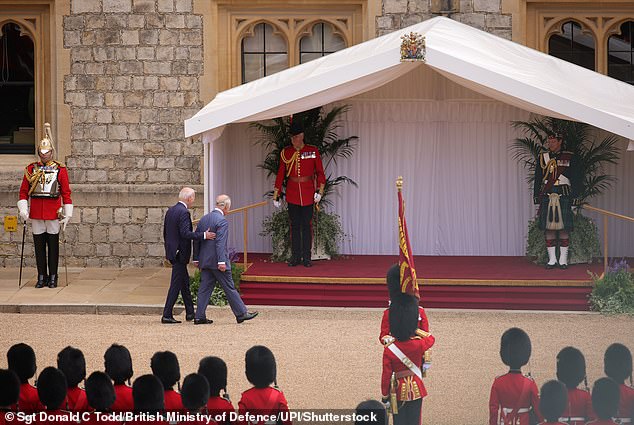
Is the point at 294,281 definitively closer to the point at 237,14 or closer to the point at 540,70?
the point at 540,70

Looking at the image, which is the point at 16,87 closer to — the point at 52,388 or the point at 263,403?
the point at 52,388

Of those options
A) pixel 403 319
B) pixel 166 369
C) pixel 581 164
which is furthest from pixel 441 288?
pixel 166 369

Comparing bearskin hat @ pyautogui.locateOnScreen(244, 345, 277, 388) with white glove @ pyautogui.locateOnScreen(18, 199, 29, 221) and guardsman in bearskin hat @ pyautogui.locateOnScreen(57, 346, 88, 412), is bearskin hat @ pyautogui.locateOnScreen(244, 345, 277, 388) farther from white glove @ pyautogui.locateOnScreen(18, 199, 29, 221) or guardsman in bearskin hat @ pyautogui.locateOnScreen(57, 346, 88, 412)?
white glove @ pyautogui.locateOnScreen(18, 199, 29, 221)

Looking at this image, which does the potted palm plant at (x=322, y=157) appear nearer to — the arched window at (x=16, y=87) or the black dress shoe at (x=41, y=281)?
the black dress shoe at (x=41, y=281)

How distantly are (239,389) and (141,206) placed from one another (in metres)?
7.32

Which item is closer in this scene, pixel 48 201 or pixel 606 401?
pixel 606 401

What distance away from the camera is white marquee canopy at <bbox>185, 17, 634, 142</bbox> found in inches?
514

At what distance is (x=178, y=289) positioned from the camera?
1280cm

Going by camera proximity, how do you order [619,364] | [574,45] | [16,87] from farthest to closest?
1. [16,87]
2. [574,45]
3. [619,364]

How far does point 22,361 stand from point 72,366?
0.39 meters

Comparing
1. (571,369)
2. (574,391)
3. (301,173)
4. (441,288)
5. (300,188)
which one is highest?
(301,173)

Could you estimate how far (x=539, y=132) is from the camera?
51.8ft

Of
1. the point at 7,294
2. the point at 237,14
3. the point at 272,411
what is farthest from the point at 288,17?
the point at 272,411

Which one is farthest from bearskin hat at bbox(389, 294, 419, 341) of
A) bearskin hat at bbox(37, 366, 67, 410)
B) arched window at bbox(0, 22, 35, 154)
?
arched window at bbox(0, 22, 35, 154)
